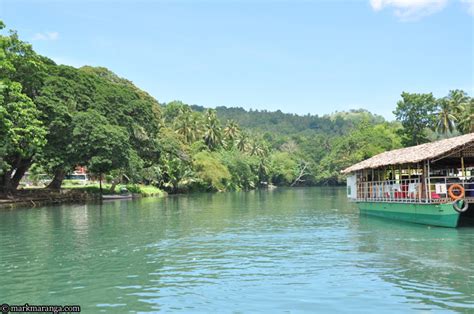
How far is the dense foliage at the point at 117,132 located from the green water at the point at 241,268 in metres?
13.7

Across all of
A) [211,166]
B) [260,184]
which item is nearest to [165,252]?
[211,166]

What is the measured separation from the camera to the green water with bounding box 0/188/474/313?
9875 mm

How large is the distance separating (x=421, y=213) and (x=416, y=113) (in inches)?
A: 1961

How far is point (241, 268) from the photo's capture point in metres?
13.2

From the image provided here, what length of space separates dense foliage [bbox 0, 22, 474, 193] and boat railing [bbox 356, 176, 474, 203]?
22762 mm

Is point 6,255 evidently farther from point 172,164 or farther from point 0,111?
point 172,164

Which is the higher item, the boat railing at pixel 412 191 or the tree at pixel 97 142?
the tree at pixel 97 142

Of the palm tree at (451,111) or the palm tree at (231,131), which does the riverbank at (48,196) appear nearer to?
the palm tree at (451,111)

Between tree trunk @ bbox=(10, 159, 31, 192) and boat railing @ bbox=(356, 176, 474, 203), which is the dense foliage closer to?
tree trunk @ bbox=(10, 159, 31, 192)

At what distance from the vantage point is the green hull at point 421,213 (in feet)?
68.3

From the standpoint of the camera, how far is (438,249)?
15.8 meters

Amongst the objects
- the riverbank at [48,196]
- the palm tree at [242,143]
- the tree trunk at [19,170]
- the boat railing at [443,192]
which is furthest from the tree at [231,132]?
the boat railing at [443,192]

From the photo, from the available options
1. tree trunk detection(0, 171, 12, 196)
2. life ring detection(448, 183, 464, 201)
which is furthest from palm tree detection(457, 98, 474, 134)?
tree trunk detection(0, 171, 12, 196)

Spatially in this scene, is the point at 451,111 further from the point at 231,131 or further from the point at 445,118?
the point at 231,131
